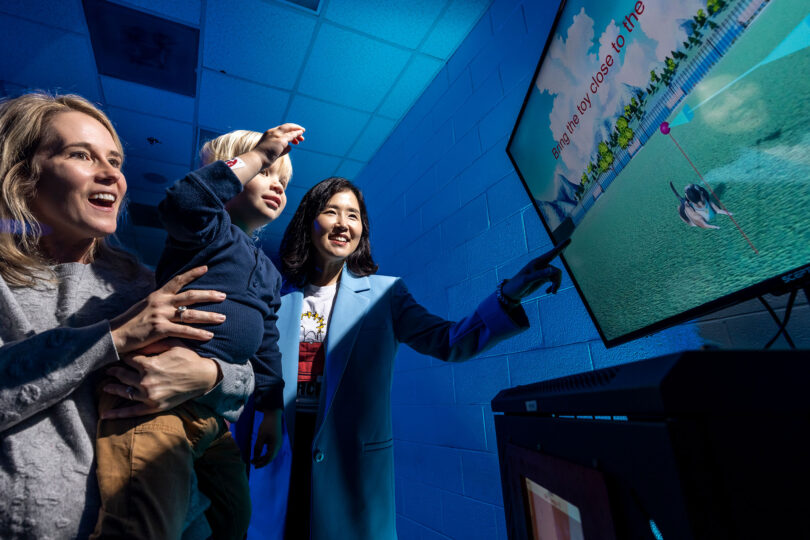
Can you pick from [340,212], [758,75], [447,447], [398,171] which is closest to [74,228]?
[340,212]

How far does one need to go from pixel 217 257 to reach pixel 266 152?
35cm

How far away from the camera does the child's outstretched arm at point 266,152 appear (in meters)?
0.98

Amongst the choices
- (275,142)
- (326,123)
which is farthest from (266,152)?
(326,123)

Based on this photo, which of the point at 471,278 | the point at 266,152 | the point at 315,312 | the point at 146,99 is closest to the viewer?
the point at 266,152

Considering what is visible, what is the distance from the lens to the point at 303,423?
134cm

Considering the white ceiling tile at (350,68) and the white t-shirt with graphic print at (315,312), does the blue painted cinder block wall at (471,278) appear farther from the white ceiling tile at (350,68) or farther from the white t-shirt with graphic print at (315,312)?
the white t-shirt with graphic print at (315,312)

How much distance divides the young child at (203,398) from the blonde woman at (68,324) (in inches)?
1.5

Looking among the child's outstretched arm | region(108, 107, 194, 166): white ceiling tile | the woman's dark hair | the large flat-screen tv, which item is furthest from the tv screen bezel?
region(108, 107, 194, 166): white ceiling tile

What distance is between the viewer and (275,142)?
42.4 inches

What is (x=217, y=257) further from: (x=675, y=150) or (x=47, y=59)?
(x=47, y=59)

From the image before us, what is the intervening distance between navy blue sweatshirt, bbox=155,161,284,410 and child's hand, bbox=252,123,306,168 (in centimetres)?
17

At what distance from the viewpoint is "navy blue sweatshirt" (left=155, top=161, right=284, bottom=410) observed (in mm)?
854

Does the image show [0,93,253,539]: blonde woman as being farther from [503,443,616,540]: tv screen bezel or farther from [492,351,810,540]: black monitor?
[492,351,810,540]: black monitor

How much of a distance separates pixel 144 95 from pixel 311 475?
291 centimetres
